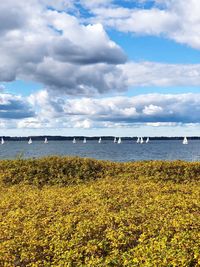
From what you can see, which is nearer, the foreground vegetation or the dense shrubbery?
the foreground vegetation

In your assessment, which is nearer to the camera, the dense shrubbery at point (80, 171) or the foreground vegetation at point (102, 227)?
the foreground vegetation at point (102, 227)

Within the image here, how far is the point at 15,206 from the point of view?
1595 centimetres

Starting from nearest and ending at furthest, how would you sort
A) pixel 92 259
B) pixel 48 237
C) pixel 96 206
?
pixel 92 259 < pixel 48 237 < pixel 96 206

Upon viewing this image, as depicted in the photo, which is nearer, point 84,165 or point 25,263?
point 25,263

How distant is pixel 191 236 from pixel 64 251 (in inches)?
135

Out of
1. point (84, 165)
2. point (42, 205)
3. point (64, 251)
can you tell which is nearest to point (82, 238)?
point (64, 251)

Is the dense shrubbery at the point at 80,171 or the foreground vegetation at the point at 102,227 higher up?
the dense shrubbery at the point at 80,171

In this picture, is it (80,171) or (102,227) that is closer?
(102,227)

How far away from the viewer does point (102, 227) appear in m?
12.4

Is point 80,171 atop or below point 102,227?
atop

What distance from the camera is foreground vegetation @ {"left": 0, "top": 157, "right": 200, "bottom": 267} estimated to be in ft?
33.7

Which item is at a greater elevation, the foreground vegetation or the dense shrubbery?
the dense shrubbery

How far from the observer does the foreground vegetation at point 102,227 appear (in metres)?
10.3

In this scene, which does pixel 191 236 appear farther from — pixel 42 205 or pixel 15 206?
pixel 15 206
